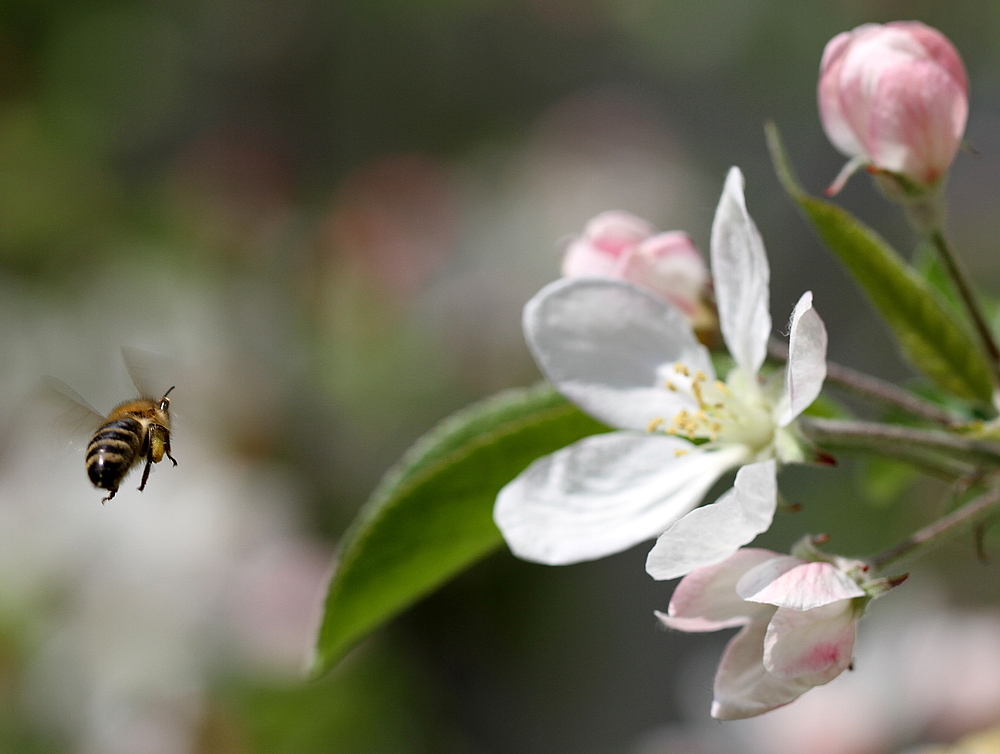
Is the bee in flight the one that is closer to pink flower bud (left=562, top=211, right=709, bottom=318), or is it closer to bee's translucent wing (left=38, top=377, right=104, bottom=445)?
bee's translucent wing (left=38, top=377, right=104, bottom=445)

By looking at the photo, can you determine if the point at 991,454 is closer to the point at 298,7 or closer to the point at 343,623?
the point at 343,623

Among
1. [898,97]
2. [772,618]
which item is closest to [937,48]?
[898,97]

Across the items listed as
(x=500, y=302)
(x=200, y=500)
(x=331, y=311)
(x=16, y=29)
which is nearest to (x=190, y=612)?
(x=200, y=500)

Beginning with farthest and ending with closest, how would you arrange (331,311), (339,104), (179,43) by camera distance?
(339,104) → (179,43) → (331,311)

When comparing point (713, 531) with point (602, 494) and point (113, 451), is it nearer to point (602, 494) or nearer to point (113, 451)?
point (602, 494)

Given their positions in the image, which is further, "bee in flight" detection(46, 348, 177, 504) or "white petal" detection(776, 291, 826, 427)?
"bee in flight" detection(46, 348, 177, 504)

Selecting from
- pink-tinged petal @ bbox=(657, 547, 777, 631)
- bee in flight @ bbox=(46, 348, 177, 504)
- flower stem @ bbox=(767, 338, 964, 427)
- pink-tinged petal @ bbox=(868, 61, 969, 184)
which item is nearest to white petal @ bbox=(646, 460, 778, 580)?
Result: pink-tinged petal @ bbox=(657, 547, 777, 631)
